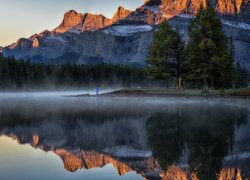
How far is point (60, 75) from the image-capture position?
164375 mm

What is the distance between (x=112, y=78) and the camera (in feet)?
→ 597

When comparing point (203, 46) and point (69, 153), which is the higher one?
point (203, 46)

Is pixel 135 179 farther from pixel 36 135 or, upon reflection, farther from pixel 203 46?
pixel 203 46

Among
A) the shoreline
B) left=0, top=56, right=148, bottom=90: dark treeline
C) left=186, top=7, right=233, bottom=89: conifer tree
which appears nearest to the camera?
the shoreline

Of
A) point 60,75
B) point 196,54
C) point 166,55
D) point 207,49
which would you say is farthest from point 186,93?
point 60,75

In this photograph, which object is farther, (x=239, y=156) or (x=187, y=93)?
(x=187, y=93)

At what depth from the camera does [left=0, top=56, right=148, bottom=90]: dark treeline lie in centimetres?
13775

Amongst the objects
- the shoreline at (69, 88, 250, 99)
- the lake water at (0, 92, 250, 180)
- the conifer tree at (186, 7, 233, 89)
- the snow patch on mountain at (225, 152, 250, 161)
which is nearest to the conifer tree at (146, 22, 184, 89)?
the conifer tree at (186, 7, 233, 89)

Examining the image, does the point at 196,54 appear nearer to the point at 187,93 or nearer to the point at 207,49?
the point at 207,49

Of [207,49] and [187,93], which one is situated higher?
[207,49]

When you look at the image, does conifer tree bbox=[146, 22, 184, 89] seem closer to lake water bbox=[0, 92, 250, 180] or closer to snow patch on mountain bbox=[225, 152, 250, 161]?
lake water bbox=[0, 92, 250, 180]

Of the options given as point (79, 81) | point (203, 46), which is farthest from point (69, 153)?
point (79, 81)

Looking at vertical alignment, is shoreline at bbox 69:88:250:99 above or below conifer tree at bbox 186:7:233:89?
below

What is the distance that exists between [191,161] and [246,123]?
986 centimetres
